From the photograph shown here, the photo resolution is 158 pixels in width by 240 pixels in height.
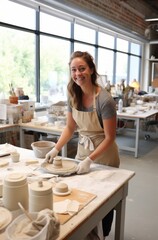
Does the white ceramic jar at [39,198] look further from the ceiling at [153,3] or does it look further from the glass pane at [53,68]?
the ceiling at [153,3]

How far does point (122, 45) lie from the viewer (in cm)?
821

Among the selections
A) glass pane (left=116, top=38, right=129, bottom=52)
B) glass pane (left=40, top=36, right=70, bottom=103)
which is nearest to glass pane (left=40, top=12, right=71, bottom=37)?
glass pane (left=40, top=36, right=70, bottom=103)

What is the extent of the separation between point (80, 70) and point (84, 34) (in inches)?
193

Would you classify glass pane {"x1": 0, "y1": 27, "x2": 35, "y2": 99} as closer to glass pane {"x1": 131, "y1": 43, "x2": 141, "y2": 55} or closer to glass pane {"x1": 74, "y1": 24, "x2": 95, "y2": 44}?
glass pane {"x1": 74, "y1": 24, "x2": 95, "y2": 44}

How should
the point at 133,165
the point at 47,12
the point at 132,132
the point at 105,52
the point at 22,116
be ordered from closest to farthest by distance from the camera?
the point at 22,116 → the point at 133,165 → the point at 47,12 → the point at 132,132 → the point at 105,52

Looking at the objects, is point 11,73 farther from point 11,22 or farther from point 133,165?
point 133,165

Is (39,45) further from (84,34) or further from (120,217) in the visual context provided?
(120,217)

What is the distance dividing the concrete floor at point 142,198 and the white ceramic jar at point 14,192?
1357 mm

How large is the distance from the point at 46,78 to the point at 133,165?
2.56m

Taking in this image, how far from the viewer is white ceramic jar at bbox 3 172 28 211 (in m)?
1.09

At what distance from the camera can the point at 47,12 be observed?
491cm

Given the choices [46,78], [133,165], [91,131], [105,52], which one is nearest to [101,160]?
[91,131]

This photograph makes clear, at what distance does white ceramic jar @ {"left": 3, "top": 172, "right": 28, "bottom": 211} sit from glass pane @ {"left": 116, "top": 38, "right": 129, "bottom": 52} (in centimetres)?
739

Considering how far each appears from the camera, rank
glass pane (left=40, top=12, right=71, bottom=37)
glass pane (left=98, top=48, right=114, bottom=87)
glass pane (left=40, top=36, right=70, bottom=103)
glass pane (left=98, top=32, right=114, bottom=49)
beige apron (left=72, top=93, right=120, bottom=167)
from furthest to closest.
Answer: glass pane (left=98, top=48, right=114, bottom=87) → glass pane (left=98, top=32, right=114, bottom=49) → glass pane (left=40, top=36, right=70, bottom=103) → glass pane (left=40, top=12, right=71, bottom=37) → beige apron (left=72, top=93, right=120, bottom=167)
